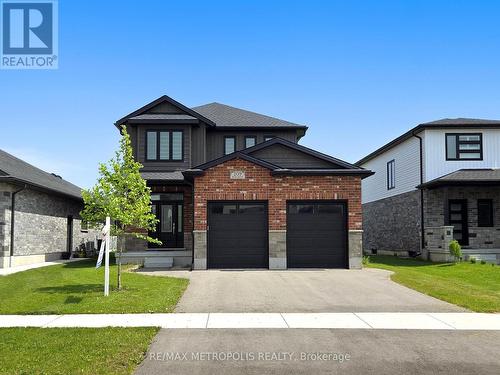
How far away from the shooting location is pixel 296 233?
19.8 m

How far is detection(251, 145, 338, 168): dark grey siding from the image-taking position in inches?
835

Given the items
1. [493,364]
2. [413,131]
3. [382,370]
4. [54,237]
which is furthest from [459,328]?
[54,237]

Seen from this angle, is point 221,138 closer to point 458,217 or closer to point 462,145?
point 462,145

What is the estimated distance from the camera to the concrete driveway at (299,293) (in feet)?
36.9

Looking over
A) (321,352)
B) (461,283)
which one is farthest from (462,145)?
(321,352)

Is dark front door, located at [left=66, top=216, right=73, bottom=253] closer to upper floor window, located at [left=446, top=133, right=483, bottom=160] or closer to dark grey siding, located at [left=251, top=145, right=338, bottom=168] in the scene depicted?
dark grey siding, located at [left=251, top=145, right=338, bottom=168]

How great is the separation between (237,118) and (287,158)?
7.12 metres

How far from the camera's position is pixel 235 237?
19.6m

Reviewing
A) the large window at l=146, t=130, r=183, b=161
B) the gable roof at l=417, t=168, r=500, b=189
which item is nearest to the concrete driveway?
the gable roof at l=417, t=168, r=500, b=189

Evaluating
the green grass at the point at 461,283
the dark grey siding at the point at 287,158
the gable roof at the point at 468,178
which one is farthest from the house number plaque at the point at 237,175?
the gable roof at the point at 468,178

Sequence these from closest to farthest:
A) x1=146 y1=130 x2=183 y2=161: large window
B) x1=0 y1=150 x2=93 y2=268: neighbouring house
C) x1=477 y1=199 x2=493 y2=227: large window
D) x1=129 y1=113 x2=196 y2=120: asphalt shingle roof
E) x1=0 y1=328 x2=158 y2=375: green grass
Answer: x1=0 y1=328 x2=158 y2=375: green grass → x1=0 y1=150 x2=93 y2=268: neighbouring house → x1=129 y1=113 x2=196 y2=120: asphalt shingle roof → x1=146 y1=130 x2=183 y2=161: large window → x1=477 y1=199 x2=493 y2=227: large window

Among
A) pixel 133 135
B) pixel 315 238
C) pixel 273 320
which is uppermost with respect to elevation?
pixel 133 135

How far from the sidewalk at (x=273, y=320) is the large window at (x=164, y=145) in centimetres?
1482

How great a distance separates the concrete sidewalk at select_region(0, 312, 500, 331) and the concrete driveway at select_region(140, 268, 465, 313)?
0.72 m
